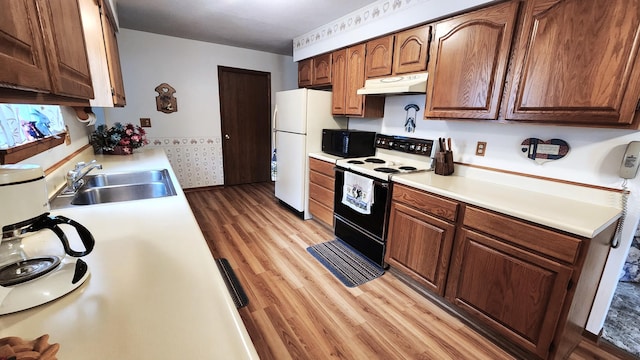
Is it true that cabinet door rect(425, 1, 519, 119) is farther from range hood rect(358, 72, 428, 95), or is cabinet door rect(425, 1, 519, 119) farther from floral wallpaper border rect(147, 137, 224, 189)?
floral wallpaper border rect(147, 137, 224, 189)

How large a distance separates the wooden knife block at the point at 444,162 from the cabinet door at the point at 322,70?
1.64 meters

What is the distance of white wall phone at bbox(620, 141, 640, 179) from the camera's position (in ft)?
4.68

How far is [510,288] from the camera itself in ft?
4.93

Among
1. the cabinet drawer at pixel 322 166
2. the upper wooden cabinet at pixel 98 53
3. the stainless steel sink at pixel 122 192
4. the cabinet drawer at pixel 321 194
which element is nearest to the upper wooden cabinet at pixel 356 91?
the cabinet drawer at pixel 322 166

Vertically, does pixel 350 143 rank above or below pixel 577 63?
below

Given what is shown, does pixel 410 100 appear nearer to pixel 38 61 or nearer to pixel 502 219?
pixel 502 219

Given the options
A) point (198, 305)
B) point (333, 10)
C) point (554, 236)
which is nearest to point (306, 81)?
point (333, 10)

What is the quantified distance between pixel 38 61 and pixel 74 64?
1.18 ft

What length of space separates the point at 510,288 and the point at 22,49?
2156 millimetres

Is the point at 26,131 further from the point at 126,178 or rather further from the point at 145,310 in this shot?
the point at 145,310

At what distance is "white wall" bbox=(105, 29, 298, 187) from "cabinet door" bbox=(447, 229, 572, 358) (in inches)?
152

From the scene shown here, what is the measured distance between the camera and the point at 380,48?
248cm

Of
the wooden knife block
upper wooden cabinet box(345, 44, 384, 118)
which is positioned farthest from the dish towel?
upper wooden cabinet box(345, 44, 384, 118)

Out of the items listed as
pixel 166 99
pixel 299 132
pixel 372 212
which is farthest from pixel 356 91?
pixel 166 99
